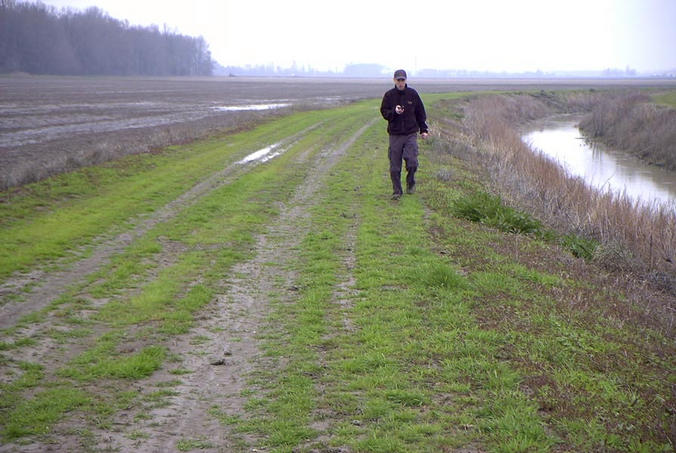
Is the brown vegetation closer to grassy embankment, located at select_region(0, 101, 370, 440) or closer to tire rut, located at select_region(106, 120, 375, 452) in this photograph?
grassy embankment, located at select_region(0, 101, 370, 440)

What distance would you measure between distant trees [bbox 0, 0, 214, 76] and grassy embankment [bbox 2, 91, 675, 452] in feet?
363

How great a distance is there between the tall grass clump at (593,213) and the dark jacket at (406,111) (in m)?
3.38

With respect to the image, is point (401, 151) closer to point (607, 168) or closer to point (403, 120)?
point (403, 120)

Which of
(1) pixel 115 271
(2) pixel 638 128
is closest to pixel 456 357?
(1) pixel 115 271

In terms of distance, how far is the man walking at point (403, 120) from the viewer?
12.1 m

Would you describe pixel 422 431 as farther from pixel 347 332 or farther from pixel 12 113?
pixel 12 113

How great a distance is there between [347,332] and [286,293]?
4.48 feet

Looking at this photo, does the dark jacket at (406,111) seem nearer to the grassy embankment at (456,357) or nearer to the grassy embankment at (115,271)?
the grassy embankment at (115,271)

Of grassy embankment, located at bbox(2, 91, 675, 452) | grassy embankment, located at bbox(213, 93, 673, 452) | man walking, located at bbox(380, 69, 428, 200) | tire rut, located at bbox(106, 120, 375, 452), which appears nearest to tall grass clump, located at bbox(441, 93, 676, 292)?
grassy embankment, located at bbox(2, 91, 675, 452)

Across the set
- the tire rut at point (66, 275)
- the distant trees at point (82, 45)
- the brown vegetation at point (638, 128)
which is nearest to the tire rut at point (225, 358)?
the tire rut at point (66, 275)

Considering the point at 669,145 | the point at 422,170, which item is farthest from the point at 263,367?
the point at 669,145

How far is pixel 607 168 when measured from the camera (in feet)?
92.9

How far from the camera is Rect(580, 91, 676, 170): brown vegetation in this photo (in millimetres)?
29891

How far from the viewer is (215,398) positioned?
4.96 m
